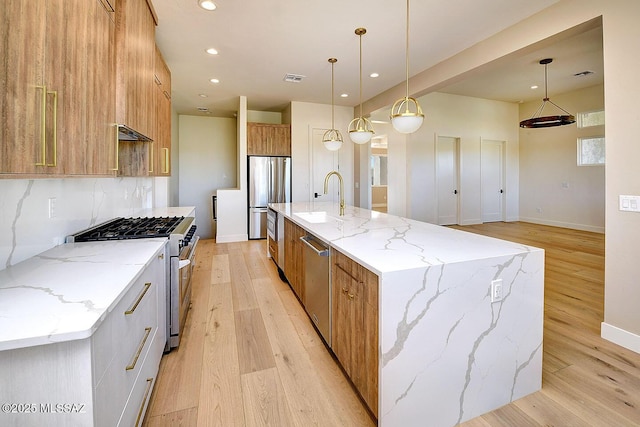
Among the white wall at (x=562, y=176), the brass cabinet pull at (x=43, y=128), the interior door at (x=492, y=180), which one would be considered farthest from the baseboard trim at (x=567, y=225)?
the brass cabinet pull at (x=43, y=128)

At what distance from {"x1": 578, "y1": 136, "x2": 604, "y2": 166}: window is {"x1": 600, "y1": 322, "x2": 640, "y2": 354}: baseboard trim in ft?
18.5

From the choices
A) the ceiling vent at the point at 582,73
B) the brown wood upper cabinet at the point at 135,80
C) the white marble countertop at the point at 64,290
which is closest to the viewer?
the white marble countertop at the point at 64,290

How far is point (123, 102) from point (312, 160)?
183 inches

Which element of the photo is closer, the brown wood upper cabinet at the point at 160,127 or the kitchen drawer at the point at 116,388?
the kitchen drawer at the point at 116,388

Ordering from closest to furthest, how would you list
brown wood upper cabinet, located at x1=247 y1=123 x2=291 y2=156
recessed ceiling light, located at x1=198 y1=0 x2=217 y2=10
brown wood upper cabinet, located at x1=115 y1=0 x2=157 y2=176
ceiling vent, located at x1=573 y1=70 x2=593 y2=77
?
brown wood upper cabinet, located at x1=115 y1=0 x2=157 y2=176 → recessed ceiling light, located at x1=198 y1=0 x2=217 y2=10 → ceiling vent, located at x1=573 y1=70 x2=593 y2=77 → brown wood upper cabinet, located at x1=247 y1=123 x2=291 y2=156

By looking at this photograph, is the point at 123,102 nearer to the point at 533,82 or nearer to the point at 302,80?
the point at 302,80

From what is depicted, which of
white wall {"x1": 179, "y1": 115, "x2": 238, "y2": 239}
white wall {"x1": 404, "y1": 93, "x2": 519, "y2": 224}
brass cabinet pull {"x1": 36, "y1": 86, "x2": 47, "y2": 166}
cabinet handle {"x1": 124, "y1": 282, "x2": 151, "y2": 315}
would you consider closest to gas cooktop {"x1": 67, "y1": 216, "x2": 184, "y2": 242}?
cabinet handle {"x1": 124, "y1": 282, "x2": 151, "y2": 315}

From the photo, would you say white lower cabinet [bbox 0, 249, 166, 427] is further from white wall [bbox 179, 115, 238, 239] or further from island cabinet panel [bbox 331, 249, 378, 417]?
white wall [bbox 179, 115, 238, 239]

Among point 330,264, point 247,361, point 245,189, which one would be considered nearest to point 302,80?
point 245,189

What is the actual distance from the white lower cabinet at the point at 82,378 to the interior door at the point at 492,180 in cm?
810

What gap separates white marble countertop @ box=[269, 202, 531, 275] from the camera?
4.72 feet

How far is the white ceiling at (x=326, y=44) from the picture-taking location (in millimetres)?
2848

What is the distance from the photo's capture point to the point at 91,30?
57.8 inches

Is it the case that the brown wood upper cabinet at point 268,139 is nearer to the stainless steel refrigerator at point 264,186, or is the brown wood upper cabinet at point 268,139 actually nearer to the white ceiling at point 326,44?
the stainless steel refrigerator at point 264,186
